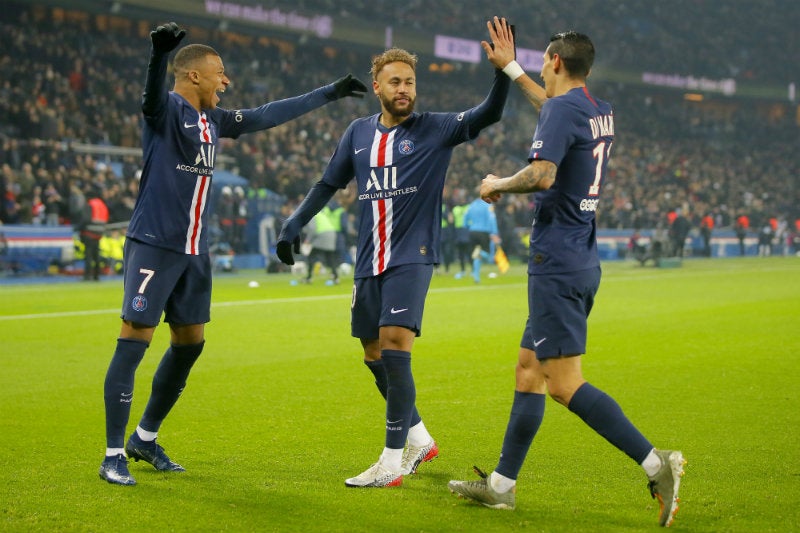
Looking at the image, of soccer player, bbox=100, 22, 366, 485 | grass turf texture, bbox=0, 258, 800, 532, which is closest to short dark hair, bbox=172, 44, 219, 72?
soccer player, bbox=100, 22, 366, 485

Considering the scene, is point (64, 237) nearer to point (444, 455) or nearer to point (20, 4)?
point (20, 4)

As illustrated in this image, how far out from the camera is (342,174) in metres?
6.09

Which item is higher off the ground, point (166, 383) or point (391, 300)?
point (391, 300)

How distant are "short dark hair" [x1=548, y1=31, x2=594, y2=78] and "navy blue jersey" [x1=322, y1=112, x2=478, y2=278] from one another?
0.93 meters

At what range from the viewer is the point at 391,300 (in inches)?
222

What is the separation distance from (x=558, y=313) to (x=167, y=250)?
2.25 meters

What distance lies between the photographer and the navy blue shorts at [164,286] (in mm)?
5633

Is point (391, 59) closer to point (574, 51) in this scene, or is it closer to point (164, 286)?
point (574, 51)

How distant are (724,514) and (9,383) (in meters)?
6.47

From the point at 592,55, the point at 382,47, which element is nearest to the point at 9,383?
the point at 592,55

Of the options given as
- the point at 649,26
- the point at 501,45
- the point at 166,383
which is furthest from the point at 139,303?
the point at 649,26

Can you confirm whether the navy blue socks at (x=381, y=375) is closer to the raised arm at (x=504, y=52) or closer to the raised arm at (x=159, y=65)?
the raised arm at (x=504, y=52)

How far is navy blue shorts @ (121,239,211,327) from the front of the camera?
18.5 feet

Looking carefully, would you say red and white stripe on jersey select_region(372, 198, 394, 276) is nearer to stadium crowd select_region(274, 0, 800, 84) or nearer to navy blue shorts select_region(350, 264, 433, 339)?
navy blue shorts select_region(350, 264, 433, 339)
